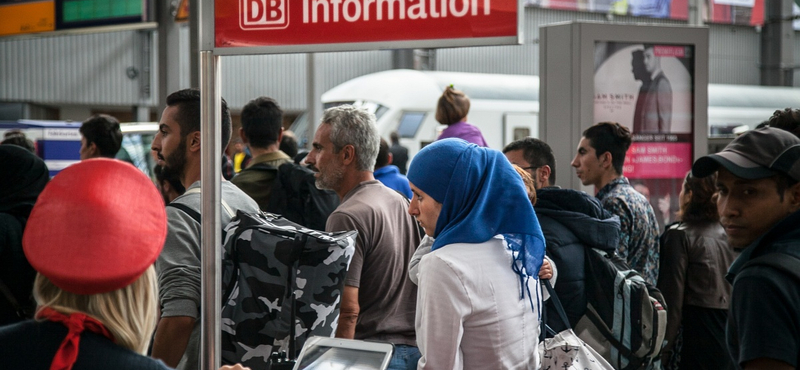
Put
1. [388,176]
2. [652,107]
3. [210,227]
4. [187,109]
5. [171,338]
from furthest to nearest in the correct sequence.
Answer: [652,107] < [388,176] < [187,109] < [171,338] < [210,227]

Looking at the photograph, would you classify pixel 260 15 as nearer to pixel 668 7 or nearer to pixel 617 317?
pixel 617 317

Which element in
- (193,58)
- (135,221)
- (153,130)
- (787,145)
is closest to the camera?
(135,221)

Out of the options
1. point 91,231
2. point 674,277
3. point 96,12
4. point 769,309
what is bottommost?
point 674,277

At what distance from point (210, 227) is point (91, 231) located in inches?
21.8

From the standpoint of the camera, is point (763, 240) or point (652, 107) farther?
point (652, 107)

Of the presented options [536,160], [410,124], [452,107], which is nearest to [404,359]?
[536,160]

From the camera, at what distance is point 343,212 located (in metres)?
3.25

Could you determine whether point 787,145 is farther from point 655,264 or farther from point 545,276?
point 655,264

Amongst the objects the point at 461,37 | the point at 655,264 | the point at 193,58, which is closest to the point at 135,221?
the point at 461,37

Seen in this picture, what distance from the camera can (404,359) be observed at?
316 cm

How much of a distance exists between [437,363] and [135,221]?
106 centimetres

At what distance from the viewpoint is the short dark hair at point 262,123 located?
17.2 feet

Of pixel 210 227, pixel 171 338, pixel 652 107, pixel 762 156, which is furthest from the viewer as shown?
pixel 652 107

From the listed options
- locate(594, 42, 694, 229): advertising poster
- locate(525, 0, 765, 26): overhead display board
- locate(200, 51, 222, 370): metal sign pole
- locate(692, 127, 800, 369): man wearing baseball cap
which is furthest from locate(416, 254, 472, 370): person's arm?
locate(525, 0, 765, 26): overhead display board
